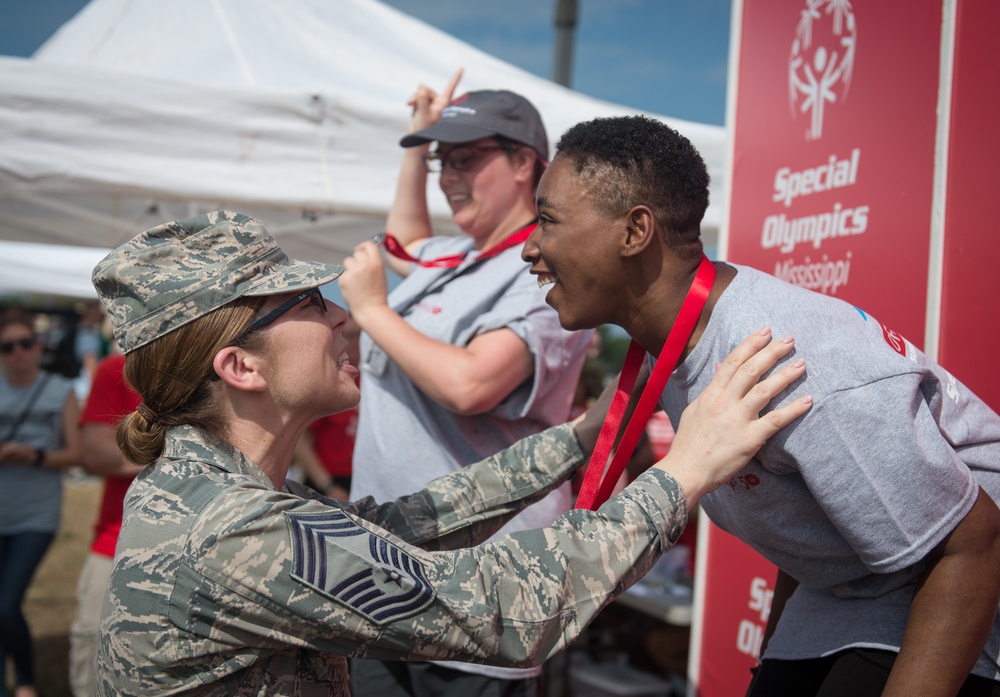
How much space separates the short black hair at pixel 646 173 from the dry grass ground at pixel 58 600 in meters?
5.34

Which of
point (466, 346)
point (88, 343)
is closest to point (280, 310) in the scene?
point (466, 346)

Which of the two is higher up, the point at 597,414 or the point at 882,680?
the point at 597,414

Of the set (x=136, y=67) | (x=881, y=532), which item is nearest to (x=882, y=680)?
(x=881, y=532)

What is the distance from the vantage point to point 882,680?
1.54 m

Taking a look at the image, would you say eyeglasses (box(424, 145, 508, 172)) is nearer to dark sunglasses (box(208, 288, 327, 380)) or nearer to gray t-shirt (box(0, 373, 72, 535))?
dark sunglasses (box(208, 288, 327, 380))

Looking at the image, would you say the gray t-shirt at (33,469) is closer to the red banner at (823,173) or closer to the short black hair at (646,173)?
the red banner at (823,173)

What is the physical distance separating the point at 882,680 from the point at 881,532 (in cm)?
33

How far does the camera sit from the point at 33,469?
5.02 meters

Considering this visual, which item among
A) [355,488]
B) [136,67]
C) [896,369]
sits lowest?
[355,488]

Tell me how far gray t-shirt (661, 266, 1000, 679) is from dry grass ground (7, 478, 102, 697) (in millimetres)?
5263

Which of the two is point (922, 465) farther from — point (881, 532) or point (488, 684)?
point (488, 684)

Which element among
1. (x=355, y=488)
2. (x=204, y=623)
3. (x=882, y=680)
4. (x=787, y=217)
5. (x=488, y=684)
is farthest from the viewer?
(x=787, y=217)

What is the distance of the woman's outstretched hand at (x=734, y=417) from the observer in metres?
1.38

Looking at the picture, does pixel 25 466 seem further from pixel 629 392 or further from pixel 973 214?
pixel 973 214
